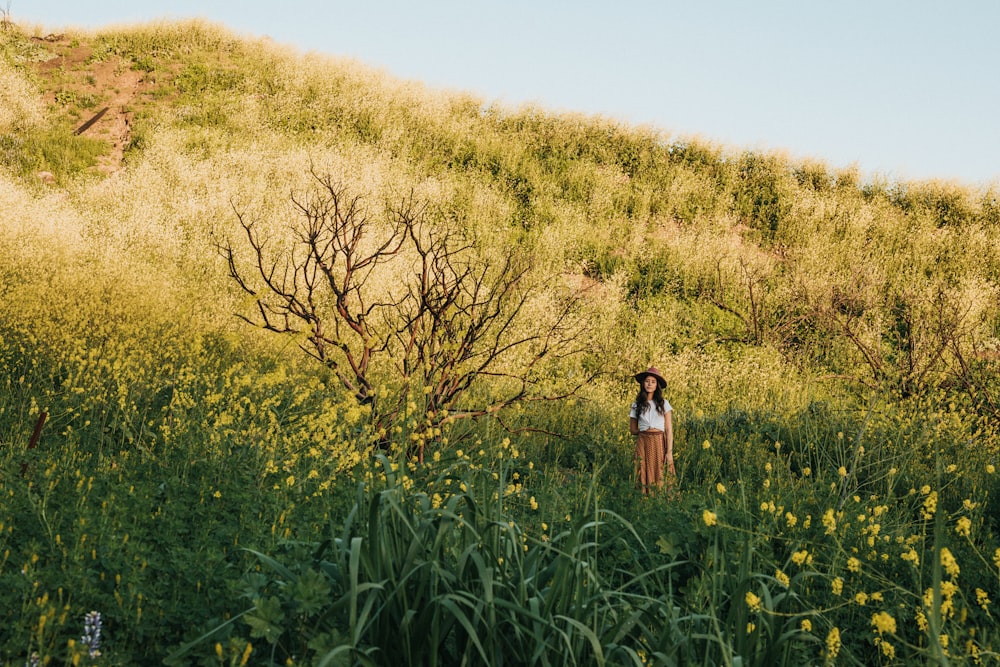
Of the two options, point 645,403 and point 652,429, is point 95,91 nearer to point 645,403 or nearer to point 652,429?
point 645,403

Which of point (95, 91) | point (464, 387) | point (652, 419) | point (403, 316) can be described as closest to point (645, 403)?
point (652, 419)

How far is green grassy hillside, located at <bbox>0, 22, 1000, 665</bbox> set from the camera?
2.50 m

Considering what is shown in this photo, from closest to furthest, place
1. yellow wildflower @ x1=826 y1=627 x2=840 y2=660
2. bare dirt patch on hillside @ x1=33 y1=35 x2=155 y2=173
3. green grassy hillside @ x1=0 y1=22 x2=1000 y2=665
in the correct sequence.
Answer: yellow wildflower @ x1=826 y1=627 x2=840 y2=660, green grassy hillside @ x1=0 y1=22 x2=1000 y2=665, bare dirt patch on hillside @ x1=33 y1=35 x2=155 y2=173

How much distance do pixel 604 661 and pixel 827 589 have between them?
6.11 feet

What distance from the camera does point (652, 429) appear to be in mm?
7215

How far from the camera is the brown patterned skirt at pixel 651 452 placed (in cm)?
715

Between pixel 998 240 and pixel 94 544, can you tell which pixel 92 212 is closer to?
pixel 94 544

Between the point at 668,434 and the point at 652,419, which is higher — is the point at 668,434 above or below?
below

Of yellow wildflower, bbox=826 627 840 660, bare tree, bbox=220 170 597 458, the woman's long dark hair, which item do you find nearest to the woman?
the woman's long dark hair

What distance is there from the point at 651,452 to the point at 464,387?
2034 mm

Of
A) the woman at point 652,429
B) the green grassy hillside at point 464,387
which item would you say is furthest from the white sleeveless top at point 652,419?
the green grassy hillside at point 464,387

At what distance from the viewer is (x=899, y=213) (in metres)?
18.2

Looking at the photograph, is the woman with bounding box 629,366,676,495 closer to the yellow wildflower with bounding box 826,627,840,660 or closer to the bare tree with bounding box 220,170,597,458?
the bare tree with bounding box 220,170,597,458

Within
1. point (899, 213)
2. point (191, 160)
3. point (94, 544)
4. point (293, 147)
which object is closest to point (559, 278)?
point (293, 147)
